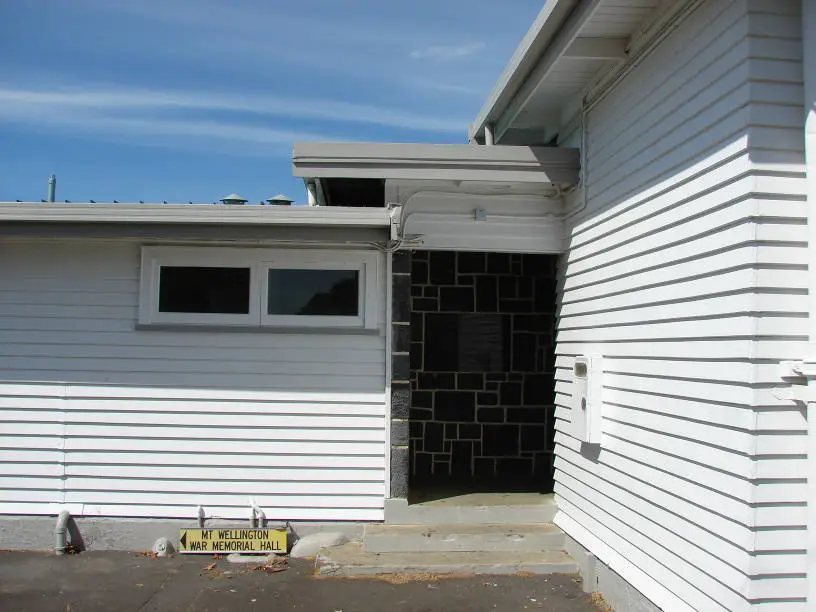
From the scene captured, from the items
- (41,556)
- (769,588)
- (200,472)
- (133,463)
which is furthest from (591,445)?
(41,556)

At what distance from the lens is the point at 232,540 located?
21.6 ft

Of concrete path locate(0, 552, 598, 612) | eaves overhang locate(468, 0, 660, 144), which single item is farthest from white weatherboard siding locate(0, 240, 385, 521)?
eaves overhang locate(468, 0, 660, 144)

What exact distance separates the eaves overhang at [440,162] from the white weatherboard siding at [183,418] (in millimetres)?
1541

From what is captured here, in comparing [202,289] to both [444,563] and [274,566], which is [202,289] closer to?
[274,566]

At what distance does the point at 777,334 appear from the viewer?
3.65 metres

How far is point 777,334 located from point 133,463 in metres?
5.54

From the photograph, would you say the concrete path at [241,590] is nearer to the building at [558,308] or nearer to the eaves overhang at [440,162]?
the building at [558,308]

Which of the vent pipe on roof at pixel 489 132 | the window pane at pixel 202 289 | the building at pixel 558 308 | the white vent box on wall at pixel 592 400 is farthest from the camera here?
the vent pipe on roof at pixel 489 132

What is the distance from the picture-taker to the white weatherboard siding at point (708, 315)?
3660 mm

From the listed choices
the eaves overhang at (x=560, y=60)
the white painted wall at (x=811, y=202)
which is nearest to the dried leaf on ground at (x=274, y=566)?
the white painted wall at (x=811, y=202)

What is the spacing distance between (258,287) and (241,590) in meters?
2.64

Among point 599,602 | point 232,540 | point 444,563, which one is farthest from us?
point 232,540

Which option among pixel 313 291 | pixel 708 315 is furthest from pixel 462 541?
pixel 708 315

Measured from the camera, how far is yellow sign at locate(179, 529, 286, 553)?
657 cm
